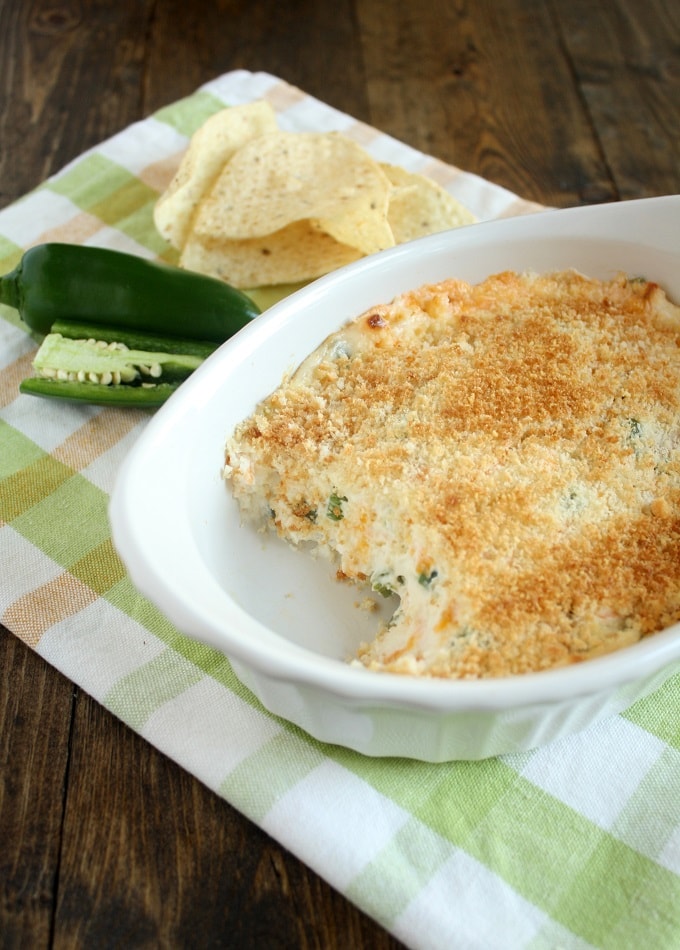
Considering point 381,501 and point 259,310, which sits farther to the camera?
point 259,310

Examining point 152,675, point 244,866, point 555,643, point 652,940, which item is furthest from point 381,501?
point 652,940

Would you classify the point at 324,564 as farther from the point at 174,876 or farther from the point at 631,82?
the point at 631,82

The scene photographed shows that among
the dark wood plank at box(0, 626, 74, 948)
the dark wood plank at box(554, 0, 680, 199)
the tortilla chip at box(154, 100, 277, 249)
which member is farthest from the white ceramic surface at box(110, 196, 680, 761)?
the dark wood plank at box(554, 0, 680, 199)

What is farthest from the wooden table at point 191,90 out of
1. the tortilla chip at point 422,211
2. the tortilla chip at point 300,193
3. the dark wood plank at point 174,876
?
the tortilla chip at point 300,193

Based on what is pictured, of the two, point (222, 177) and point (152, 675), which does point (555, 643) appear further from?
point (222, 177)

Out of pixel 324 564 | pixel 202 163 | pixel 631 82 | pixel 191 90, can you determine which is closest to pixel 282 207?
pixel 202 163
